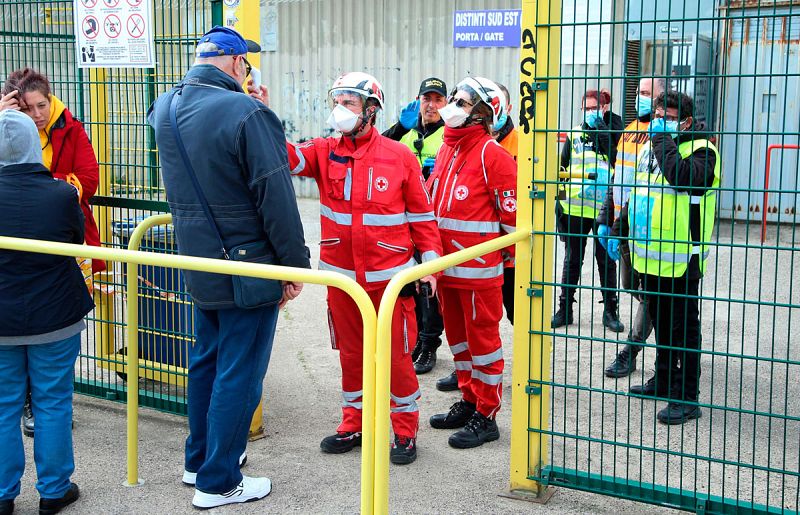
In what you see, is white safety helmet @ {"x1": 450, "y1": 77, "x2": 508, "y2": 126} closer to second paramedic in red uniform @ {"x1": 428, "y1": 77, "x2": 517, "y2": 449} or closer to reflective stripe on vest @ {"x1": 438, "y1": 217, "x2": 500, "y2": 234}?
second paramedic in red uniform @ {"x1": 428, "y1": 77, "x2": 517, "y2": 449}

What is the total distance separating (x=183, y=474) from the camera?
4328 millimetres

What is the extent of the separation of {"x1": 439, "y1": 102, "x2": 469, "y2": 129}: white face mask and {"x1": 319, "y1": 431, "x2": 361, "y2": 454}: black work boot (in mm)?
1716

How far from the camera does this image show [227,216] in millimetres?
3697

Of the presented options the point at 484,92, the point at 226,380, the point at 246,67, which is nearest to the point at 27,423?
the point at 226,380

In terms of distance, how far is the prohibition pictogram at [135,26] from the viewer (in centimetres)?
487

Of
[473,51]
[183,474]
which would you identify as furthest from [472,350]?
[473,51]

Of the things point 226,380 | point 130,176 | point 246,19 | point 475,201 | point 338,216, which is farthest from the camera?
point 130,176

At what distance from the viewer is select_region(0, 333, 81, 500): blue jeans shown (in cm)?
383

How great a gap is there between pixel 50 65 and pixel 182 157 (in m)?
2.52

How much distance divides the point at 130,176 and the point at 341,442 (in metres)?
2.07

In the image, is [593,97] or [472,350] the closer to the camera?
[472,350]

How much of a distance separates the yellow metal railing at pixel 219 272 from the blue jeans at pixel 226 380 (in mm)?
403

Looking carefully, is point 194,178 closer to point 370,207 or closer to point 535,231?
point 370,207

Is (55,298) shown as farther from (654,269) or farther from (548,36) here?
(654,269)
